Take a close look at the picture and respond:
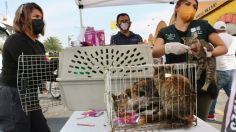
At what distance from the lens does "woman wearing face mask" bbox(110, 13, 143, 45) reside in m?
4.14

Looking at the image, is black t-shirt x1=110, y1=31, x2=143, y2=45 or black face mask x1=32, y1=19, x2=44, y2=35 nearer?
black face mask x1=32, y1=19, x2=44, y2=35

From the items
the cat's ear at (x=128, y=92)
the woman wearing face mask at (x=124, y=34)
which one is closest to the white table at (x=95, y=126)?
the cat's ear at (x=128, y=92)

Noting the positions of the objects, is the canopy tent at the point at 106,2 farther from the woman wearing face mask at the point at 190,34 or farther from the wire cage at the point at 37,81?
the wire cage at the point at 37,81

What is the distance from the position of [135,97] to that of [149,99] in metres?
0.07

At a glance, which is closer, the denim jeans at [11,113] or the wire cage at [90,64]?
the wire cage at [90,64]

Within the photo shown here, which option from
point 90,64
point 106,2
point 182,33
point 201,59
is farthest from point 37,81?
point 106,2

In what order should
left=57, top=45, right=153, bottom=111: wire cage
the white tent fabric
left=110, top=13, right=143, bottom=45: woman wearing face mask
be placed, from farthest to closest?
the white tent fabric, left=110, top=13, right=143, bottom=45: woman wearing face mask, left=57, top=45, right=153, bottom=111: wire cage

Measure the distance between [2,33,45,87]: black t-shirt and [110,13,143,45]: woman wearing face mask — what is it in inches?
73.1

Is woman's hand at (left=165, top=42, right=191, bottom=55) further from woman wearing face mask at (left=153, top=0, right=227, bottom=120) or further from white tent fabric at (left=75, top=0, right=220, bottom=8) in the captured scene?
white tent fabric at (left=75, top=0, right=220, bottom=8)

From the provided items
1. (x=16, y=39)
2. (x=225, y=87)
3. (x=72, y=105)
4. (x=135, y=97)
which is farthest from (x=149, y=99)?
(x=225, y=87)

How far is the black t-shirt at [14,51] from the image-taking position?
223 centimetres

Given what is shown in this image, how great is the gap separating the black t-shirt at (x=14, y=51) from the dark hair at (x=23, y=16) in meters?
0.06

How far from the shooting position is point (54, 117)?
6301 millimetres

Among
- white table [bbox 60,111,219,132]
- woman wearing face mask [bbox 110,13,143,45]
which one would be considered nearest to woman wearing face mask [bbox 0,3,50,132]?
white table [bbox 60,111,219,132]
